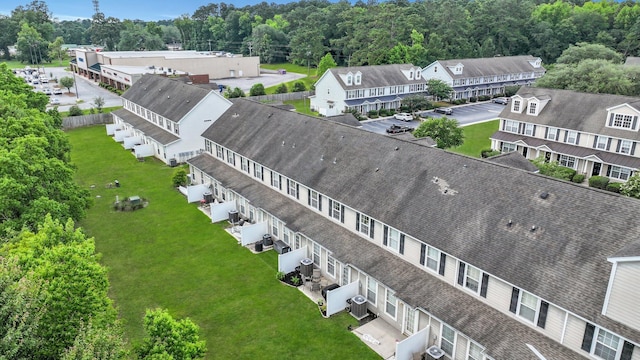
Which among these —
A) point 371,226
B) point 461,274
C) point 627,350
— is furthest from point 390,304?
point 627,350

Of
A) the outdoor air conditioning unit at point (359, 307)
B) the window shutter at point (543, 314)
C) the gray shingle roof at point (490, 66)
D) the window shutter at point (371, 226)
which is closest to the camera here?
the window shutter at point (543, 314)

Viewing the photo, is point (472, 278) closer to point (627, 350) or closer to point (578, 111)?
point (627, 350)

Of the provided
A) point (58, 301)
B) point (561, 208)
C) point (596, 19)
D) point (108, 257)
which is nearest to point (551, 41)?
point (596, 19)

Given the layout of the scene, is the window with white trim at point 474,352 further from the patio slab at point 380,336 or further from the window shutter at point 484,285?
the patio slab at point 380,336

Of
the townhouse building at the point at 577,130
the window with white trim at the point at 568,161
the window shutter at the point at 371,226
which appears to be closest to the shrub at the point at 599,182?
the townhouse building at the point at 577,130

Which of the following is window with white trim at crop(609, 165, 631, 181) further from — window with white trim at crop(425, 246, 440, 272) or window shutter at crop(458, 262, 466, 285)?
window shutter at crop(458, 262, 466, 285)
